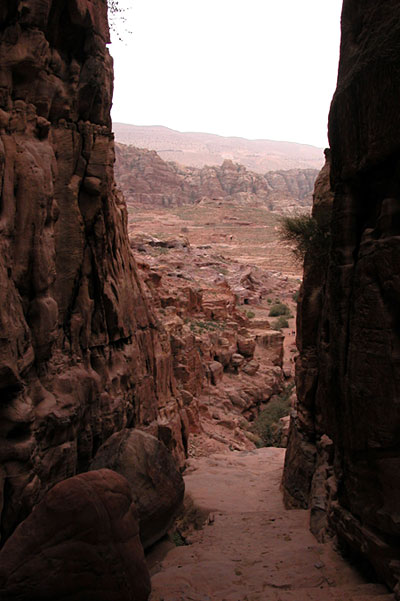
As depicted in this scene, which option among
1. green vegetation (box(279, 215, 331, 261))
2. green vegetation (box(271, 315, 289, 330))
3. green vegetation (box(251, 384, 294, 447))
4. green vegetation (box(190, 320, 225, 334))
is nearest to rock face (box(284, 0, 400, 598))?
green vegetation (box(279, 215, 331, 261))

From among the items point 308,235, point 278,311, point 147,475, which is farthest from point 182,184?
point 147,475

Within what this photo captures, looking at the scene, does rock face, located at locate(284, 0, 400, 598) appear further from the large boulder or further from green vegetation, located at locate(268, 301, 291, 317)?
green vegetation, located at locate(268, 301, 291, 317)

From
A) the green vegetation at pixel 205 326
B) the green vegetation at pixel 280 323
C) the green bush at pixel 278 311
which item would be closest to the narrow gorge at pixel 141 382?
the green vegetation at pixel 205 326

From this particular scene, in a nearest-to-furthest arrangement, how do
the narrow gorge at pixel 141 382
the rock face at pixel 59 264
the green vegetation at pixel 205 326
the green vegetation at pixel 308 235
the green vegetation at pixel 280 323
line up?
the narrow gorge at pixel 141 382 → the rock face at pixel 59 264 → the green vegetation at pixel 308 235 → the green vegetation at pixel 205 326 → the green vegetation at pixel 280 323

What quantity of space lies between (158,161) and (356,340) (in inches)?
3662

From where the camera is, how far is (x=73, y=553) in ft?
16.3

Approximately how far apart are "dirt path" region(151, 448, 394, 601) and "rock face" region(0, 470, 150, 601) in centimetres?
85

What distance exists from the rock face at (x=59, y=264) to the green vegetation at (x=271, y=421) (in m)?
6.86

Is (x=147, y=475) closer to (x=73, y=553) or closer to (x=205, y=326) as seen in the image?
(x=73, y=553)

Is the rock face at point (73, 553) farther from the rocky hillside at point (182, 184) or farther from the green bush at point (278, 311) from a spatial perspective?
the rocky hillside at point (182, 184)

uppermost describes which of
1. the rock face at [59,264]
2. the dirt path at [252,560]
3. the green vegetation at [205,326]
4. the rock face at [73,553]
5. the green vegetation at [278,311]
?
the rock face at [59,264]

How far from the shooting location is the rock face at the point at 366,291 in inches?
192

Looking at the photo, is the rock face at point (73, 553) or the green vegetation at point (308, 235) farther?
the green vegetation at point (308, 235)

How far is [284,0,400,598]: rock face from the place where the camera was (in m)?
4.88
